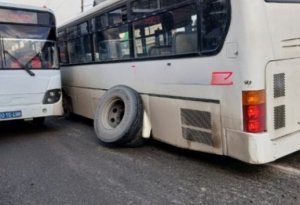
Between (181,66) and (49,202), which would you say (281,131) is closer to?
(181,66)

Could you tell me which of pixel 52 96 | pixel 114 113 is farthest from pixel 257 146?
pixel 52 96

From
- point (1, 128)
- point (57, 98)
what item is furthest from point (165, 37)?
point (1, 128)

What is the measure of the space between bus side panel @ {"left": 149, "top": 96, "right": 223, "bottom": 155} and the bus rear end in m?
0.30

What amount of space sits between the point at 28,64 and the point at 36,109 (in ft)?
3.00

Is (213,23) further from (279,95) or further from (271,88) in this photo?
(279,95)

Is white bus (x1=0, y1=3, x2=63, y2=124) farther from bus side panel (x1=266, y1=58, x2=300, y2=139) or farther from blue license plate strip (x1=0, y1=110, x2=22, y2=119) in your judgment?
bus side panel (x1=266, y1=58, x2=300, y2=139)

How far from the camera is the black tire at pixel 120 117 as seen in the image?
5.41m

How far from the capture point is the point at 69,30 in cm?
866

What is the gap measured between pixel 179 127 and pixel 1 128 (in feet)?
18.2

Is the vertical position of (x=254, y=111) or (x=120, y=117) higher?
(x=254, y=111)

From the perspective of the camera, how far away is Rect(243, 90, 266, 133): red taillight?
379cm

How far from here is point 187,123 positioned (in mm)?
4676

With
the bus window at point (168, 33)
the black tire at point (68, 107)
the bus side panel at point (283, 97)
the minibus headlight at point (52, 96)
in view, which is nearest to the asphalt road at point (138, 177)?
the bus side panel at point (283, 97)

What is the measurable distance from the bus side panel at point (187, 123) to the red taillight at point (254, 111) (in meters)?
0.39
